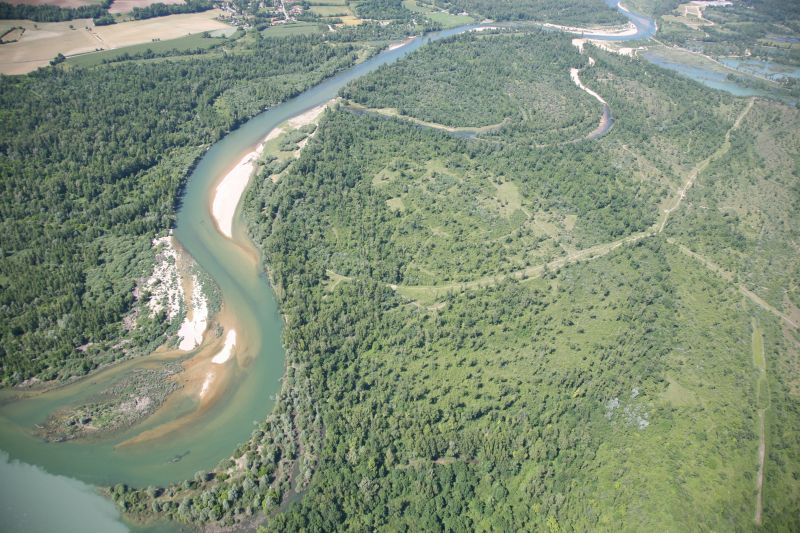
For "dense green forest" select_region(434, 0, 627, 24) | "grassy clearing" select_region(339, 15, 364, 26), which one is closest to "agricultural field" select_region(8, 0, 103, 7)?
"grassy clearing" select_region(339, 15, 364, 26)

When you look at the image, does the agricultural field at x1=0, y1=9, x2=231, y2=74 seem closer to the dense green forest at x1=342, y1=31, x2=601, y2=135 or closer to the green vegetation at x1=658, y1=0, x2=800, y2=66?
the dense green forest at x1=342, y1=31, x2=601, y2=135

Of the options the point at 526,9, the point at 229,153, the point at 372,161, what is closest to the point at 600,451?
the point at 372,161

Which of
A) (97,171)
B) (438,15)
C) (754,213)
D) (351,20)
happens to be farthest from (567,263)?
(438,15)

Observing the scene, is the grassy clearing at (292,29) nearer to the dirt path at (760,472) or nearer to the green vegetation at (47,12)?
the green vegetation at (47,12)

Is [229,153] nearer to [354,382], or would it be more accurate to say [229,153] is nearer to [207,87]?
[207,87]

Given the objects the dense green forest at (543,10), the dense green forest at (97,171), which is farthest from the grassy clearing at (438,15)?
the dense green forest at (97,171)

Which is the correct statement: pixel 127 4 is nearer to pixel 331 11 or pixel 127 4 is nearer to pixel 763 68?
pixel 331 11
